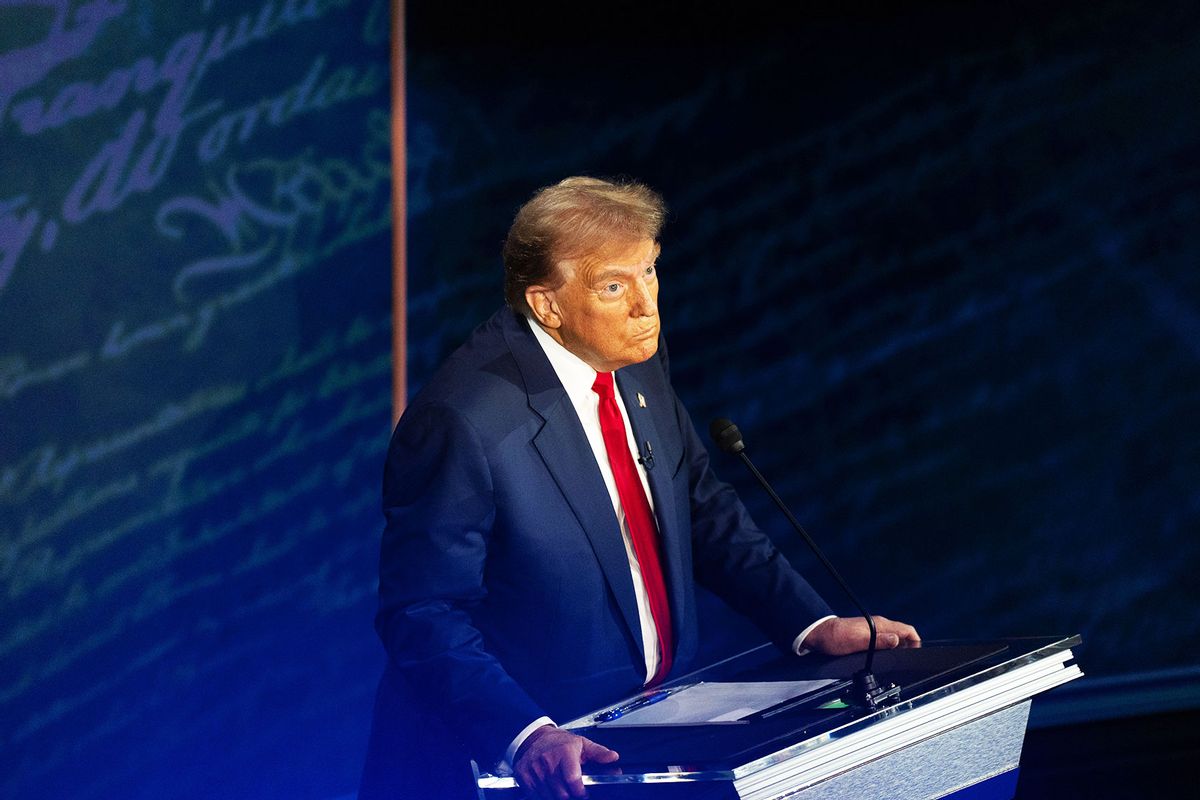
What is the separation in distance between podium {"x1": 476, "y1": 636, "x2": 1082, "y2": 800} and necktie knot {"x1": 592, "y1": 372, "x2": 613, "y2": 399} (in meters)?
0.51

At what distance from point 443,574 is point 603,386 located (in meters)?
0.38

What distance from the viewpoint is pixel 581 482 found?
180 centimetres

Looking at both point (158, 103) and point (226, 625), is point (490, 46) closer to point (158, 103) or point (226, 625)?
point (158, 103)

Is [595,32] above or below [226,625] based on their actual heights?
above

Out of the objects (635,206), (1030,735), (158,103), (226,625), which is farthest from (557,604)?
(1030,735)

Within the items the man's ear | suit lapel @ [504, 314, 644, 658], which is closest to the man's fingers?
suit lapel @ [504, 314, 644, 658]

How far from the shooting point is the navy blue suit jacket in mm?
1681

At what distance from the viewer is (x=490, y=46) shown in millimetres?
3096

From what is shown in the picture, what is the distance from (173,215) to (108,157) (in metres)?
0.16

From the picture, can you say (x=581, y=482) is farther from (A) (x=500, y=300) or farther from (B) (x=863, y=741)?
(A) (x=500, y=300)

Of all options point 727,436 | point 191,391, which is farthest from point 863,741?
point 191,391

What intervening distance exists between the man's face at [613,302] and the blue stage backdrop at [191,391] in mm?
1098

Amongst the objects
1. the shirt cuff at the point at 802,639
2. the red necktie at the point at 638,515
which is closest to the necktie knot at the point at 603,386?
the red necktie at the point at 638,515

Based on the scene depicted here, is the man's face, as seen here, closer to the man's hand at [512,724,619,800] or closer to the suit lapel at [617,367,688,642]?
the suit lapel at [617,367,688,642]
